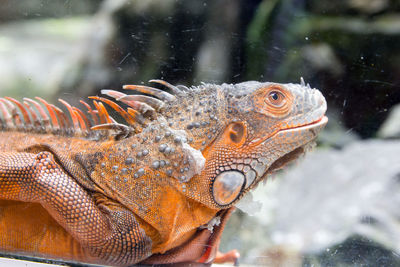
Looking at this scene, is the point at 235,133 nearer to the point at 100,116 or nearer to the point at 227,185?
the point at 227,185

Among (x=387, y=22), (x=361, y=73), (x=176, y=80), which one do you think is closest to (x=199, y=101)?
(x=176, y=80)

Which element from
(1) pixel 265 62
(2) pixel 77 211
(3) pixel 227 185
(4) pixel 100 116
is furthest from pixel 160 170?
(1) pixel 265 62

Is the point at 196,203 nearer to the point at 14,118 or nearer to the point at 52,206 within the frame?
the point at 52,206

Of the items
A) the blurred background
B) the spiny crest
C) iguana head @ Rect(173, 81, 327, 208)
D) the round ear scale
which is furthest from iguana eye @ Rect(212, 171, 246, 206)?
the spiny crest

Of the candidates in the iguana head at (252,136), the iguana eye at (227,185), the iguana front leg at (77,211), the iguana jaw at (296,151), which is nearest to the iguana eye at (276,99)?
the iguana head at (252,136)

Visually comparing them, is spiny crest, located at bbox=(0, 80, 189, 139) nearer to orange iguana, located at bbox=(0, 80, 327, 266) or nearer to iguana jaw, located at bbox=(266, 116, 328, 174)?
orange iguana, located at bbox=(0, 80, 327, 266)

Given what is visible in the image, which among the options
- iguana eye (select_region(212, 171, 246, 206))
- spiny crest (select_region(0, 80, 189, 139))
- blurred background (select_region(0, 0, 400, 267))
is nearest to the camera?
iguana eye (select_region(212, 171, 246, 206))

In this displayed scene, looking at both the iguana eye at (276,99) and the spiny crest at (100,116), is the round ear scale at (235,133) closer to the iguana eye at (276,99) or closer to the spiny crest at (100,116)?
the iguana eye at (276,99)
